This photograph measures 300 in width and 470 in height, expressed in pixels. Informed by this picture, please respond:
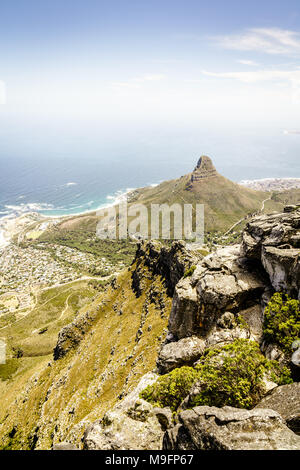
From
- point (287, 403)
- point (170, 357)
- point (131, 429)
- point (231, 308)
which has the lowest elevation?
point (170, 357)

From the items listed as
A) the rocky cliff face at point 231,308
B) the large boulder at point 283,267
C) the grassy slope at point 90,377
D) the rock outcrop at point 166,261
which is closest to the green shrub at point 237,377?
the rocky cliff face at point 231,308

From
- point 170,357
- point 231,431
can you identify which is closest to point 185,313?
point 170,357

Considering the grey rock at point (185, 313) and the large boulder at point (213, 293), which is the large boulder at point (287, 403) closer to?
the large boulder at point (213, 293)

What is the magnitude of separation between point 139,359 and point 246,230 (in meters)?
31.4

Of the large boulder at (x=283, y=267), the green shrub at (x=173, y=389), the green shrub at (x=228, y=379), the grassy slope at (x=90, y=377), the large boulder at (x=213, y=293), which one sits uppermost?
the large boulder at (x=283, y=267)

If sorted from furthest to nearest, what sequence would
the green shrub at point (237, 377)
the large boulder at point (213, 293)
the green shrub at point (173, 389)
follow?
the large boulder at point (213, 293) → the green shrub at point (173, 389) → the green shrub at point (237, 377)

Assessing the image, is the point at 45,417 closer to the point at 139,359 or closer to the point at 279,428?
the point at 139,359

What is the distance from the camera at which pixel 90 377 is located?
54.7 meters

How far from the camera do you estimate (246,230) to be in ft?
113

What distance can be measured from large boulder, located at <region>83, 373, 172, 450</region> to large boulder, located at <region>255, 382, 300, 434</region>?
905 cm

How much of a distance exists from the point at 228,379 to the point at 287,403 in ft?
15.8

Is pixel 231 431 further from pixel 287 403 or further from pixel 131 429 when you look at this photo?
pixel 131 429

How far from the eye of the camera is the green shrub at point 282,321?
2313 centimetres

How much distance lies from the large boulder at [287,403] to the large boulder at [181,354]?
34.8 feet
